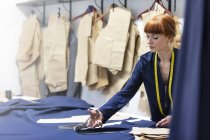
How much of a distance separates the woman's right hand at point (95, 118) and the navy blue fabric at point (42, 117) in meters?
0.07

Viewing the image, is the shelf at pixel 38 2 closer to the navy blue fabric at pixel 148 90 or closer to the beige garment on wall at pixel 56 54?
the beige garment on wall at pixel 56 54

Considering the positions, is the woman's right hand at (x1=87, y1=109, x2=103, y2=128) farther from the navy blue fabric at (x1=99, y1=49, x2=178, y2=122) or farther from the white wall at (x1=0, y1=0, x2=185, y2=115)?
the white wall at (x1=0, y1=0, x2=185, y2=115)

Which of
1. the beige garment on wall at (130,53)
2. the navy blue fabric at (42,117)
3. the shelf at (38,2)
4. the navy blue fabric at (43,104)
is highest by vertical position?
the shelf at (38,2)

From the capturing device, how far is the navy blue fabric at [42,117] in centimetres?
157

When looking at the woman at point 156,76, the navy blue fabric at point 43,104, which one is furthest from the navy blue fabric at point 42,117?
the woman at point 156,76

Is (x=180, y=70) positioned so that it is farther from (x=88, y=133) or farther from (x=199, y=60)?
(x=88, y=133)

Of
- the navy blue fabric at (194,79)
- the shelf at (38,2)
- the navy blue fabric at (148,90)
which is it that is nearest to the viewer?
the navy blue fabric at (194,79)

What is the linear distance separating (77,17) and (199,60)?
255 centimetres

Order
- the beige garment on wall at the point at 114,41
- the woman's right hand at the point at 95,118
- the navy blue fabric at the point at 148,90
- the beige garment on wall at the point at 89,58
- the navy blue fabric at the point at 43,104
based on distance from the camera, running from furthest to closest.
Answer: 1. the beige garment on wall at the point at 89,58
2. the beige garment on wall at the point at 114,41
3. the navy blue fabric at the point at 43,104
4. the navy blue fabric at the point at 148,90
5. the woman's right hand at the point at 95,118

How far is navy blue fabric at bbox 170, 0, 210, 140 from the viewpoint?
2.39 feet

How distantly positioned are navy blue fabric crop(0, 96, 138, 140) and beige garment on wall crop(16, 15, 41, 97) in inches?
45.2

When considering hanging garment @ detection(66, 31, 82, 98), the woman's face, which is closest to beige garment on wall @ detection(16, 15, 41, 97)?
hanging garment @ detection(66, 31, 82, 98)

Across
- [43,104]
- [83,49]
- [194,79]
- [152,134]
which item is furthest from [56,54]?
[194,79]

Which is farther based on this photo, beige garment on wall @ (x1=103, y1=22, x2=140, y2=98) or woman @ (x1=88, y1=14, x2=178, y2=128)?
beige garment on wall @ (x1=103, y1=22, x2=140, y2=98)
